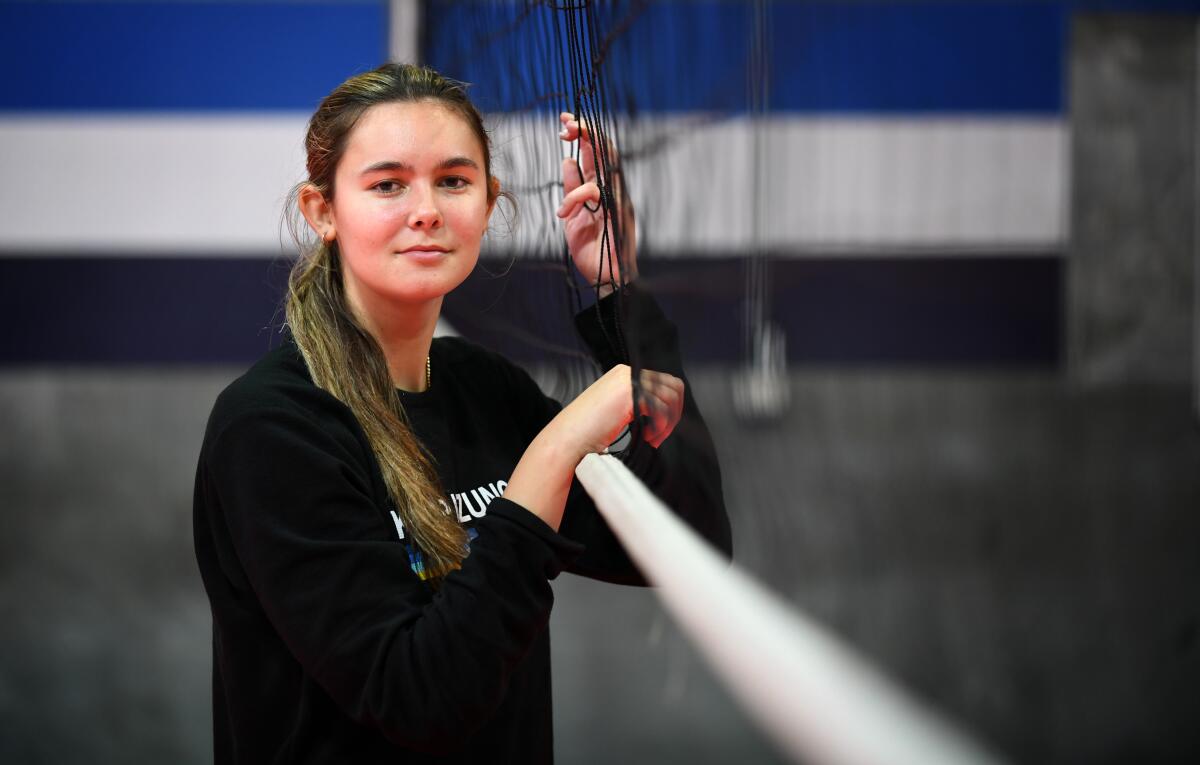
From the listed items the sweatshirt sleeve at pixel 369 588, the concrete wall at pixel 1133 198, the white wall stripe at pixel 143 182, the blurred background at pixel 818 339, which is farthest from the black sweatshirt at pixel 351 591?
the concrete wall at pixel 1133 198

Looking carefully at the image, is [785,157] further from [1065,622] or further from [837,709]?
[837,709]

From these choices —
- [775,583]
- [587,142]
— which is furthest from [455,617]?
[775,583]

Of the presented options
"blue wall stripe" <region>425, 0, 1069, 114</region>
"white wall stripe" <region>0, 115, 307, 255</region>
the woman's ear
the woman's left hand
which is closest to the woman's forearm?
the woman's left hand

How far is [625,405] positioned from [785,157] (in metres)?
1.96

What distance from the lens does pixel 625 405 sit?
648mm

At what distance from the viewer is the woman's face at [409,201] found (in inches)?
26.9

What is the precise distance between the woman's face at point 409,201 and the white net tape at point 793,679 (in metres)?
0.31

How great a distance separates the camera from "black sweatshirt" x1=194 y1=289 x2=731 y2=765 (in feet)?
1.93

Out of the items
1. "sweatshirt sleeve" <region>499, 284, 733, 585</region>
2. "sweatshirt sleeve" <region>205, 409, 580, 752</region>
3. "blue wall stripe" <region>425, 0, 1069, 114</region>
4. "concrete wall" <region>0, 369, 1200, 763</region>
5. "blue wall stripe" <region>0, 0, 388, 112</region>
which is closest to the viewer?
"sweatshirt sleeve" <region>205, 409, 580, 752</region>

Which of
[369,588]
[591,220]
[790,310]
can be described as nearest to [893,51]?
[790,310]

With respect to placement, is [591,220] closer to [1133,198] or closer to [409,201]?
[409,201]

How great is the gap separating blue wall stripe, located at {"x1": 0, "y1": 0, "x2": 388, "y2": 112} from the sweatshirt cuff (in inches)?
83.4

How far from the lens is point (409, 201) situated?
682 mm

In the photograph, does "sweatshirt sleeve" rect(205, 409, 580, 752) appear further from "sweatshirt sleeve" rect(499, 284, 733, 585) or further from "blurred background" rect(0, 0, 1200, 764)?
"blurred background" rect(0, 0, 1200, 764)
